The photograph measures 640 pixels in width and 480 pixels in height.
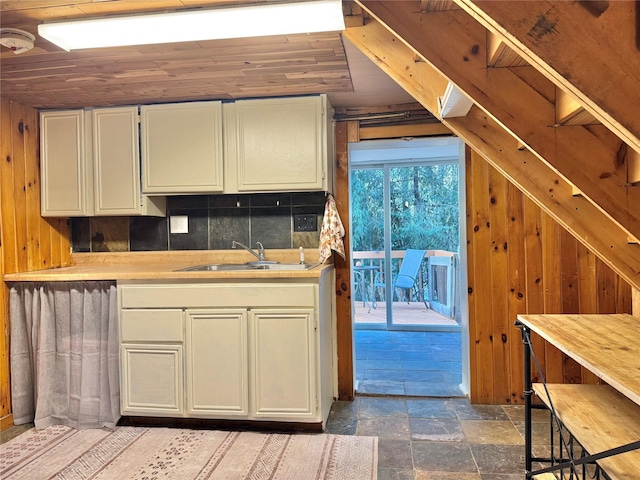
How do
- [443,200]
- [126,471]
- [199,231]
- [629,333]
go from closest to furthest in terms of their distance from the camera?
1. [629,333]
2. [126,471]
3. [199,231]
4. [443,200]

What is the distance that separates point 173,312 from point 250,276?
529mm

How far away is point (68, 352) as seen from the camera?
252cm

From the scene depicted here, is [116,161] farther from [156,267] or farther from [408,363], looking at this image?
[408,363]

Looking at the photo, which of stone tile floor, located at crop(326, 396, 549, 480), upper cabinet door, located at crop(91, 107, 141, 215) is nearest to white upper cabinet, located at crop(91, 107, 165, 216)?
upper cabinet door, located at crop(91, 107, 141, 215)

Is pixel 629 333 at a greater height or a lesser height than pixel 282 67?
lesser

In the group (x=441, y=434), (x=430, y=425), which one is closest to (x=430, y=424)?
(x=430, y=425)

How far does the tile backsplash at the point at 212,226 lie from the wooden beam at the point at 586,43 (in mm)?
2232

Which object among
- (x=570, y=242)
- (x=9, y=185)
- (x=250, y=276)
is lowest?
(x=250, y=276)

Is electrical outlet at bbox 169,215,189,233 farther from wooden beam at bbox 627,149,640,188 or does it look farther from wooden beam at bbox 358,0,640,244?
wooden beam at bbox 627,149,640,188

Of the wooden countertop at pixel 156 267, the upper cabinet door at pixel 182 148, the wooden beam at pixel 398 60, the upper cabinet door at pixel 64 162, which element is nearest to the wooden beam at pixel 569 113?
the wooden beam at pixel 398 60

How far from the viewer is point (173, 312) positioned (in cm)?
243

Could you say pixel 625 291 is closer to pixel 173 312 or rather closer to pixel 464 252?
pixel 464 252

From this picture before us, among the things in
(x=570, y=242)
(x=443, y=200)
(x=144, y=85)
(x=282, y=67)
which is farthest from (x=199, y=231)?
(x=443, y=200)

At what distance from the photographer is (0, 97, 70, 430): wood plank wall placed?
8.34 ft
